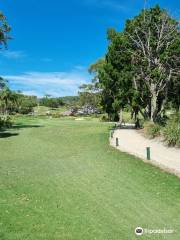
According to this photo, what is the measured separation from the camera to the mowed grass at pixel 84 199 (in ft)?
31.4

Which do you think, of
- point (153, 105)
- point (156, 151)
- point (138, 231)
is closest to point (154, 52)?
point (153, 105)

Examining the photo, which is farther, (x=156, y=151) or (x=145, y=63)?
(x=145, y=63)

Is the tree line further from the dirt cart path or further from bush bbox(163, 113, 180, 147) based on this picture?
bush bbox(163, 113, 180, 147)

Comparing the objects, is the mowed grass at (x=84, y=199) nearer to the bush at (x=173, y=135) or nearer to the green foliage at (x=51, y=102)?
the bush at (x=173, y=135)

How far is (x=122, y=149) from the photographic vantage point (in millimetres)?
26547

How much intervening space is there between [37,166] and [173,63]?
27.1 m

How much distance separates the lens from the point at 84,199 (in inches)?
498

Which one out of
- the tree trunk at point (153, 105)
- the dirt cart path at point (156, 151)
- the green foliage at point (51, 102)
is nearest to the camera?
the dirt cart path at point (156, 151)

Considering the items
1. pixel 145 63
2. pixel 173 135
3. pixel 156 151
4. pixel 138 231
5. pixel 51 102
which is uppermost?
pixel 145 63

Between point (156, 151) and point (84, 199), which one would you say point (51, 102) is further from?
point (84, 199)

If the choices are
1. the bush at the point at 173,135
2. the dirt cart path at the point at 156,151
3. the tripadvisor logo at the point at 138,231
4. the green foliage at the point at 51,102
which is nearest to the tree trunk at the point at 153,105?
the dirt cart path at the point at 156,151

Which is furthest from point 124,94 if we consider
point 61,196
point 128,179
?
point 61,196

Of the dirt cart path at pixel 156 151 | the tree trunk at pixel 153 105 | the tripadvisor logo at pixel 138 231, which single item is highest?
the tree trunk at pixel 153 105

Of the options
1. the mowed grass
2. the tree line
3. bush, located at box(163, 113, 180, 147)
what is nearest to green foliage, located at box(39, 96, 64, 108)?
the tree line
